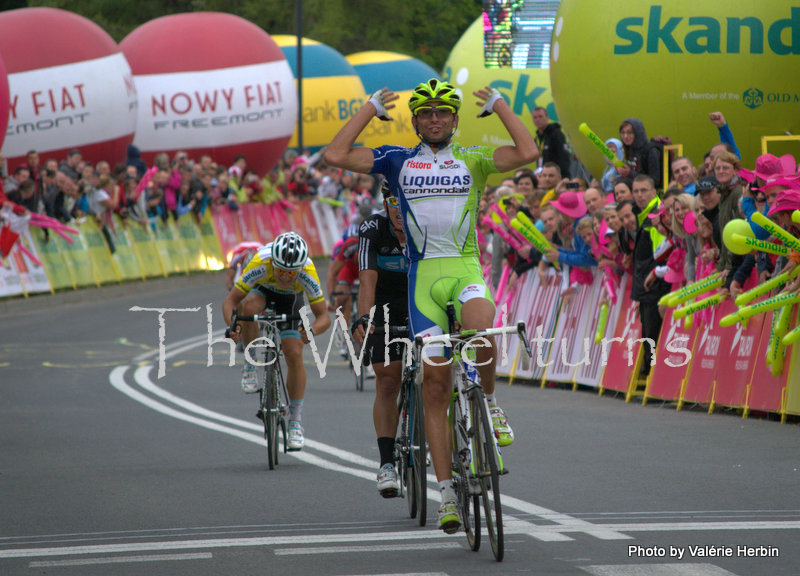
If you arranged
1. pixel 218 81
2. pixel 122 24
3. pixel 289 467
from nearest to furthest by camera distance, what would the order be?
pixel 289 467, pixel 218 81, pixel 122 24

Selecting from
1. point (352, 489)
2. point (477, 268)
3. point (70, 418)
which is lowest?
point (70, 418)

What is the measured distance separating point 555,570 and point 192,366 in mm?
13424

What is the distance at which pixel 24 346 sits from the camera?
2175 centimetres

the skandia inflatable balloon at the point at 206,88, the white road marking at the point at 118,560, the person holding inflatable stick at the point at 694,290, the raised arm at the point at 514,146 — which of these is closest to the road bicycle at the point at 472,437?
the raised arm at the point at 514,146

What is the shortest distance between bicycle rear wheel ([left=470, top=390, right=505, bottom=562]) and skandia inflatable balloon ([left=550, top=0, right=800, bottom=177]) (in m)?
11.6

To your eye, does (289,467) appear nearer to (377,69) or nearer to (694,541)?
(694,541)

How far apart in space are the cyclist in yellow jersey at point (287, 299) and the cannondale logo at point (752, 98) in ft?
26.3

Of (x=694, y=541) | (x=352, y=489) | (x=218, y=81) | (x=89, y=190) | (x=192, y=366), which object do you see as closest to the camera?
(x=694, y=541)

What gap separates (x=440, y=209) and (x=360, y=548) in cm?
173

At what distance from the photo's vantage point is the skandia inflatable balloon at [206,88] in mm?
38125

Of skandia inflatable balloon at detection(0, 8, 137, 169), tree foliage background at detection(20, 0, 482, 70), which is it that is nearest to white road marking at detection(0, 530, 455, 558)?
skandia inflatable balloon at detection(0, 8, 137, 169)

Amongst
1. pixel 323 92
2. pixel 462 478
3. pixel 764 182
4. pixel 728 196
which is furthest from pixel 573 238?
pixel 323 92

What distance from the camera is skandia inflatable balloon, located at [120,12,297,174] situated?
38125mm

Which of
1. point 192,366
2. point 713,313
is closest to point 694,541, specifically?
point 713,313
